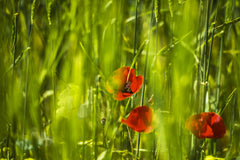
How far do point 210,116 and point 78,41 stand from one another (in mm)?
243

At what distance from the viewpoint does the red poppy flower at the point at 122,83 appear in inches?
16.9

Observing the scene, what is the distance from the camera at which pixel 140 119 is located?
42 cm

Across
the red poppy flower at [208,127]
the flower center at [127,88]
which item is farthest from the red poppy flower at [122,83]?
the red poppy flower at [208,127]

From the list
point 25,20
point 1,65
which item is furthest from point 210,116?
point 25,20

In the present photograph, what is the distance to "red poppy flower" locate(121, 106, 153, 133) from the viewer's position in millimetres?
426

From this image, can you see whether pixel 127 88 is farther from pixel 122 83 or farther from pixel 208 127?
pixel 208 127

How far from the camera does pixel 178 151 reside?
355 mm

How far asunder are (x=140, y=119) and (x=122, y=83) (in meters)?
0.09

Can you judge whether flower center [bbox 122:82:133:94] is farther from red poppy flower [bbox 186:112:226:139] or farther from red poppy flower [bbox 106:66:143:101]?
red poppy flower [bbox 186:112:226:139]

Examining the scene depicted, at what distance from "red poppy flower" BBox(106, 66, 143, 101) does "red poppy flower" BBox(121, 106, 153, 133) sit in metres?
0.03

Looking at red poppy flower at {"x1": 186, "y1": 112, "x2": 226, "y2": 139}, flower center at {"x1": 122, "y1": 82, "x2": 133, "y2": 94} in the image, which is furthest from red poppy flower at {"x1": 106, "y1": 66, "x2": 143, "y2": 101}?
red poppy flower at {"x1": 186, "y1": 112, "x2": 226, "y2": 139}

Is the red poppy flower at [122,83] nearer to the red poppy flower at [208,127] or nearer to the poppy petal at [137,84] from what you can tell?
the poppy petal at [137,84]

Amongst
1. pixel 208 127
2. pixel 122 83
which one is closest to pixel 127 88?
pixel 122 83

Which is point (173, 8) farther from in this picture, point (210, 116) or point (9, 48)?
point (9, 48)
